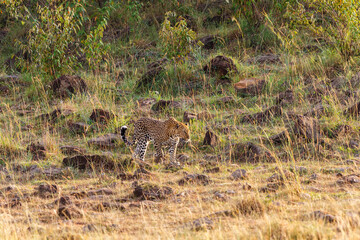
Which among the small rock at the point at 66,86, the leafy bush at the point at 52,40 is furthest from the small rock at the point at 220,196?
the leafy bush at the point at 52,40

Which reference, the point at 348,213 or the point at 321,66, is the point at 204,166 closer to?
the point at 348,213

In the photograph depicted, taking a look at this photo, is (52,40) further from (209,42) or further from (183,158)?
(183,158)

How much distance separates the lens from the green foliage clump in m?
11.8

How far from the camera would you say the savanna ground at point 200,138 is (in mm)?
5016

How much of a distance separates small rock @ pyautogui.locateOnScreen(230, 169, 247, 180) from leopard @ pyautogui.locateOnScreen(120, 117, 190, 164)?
1221mm

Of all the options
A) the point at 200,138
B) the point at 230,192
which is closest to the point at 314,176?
the point at 230,192

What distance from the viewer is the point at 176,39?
39.1ft

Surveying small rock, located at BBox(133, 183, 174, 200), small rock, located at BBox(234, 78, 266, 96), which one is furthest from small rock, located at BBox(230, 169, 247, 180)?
small rock, located at BBox(234, 78, 266, 96)

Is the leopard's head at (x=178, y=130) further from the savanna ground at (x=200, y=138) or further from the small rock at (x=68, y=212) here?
the small rock at (x=68, y=212)

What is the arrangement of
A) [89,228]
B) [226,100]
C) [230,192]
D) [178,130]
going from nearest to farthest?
1. [89,228]
2. [230,192]
3. [178,130]
4. [226,100]

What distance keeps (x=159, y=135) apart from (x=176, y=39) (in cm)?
450

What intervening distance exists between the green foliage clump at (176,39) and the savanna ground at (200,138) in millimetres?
175

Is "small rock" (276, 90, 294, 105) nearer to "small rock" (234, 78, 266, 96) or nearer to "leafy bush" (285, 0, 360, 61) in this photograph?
"small rock" (234, 78, 266, 96)

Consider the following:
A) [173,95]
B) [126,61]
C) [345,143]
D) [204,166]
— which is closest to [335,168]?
[345,143]
